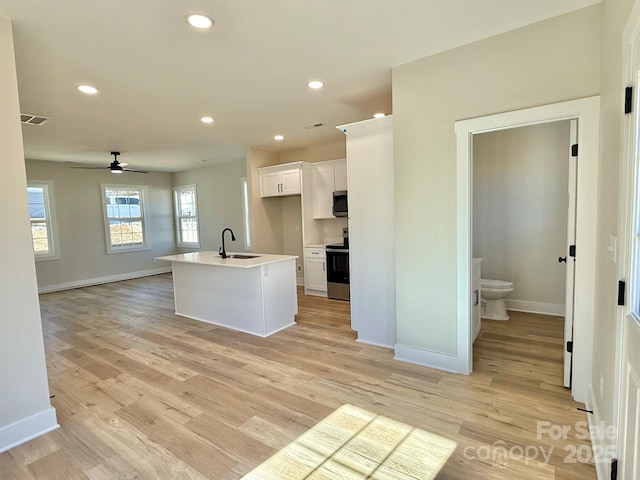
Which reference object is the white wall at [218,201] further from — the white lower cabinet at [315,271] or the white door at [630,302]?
the white door at [630,302]

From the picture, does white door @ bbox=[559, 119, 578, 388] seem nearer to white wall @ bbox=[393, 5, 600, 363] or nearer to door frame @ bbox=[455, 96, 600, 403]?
door frame @ bbox=[455, 96, 600, 403]

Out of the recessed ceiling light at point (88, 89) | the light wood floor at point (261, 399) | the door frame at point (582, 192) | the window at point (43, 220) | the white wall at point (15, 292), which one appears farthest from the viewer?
the window at point (43, 220)

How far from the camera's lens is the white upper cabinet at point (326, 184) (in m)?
5.58

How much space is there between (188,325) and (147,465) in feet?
8.47

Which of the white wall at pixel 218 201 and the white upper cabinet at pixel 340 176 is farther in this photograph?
the white wall at pixel 218 201

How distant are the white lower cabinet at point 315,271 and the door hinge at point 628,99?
446 centimetres

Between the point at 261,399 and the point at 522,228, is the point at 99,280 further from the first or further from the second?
the point at 522,228

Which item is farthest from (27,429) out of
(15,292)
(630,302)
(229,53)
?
(630,302)

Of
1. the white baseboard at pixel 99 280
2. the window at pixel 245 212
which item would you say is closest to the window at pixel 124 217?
the white baseboard at pixel 99 280

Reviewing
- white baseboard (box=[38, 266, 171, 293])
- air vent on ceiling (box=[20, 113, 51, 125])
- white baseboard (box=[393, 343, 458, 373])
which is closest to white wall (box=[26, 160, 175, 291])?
white baseboard (box=[38, 266, 171, 293])

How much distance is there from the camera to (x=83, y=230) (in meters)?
7.21

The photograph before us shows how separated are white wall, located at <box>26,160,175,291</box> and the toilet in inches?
306

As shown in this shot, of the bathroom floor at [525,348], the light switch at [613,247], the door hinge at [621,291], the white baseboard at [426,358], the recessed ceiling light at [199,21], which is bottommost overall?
the bathroom floor at [525,348]

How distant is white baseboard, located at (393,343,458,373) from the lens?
9.14 ft
